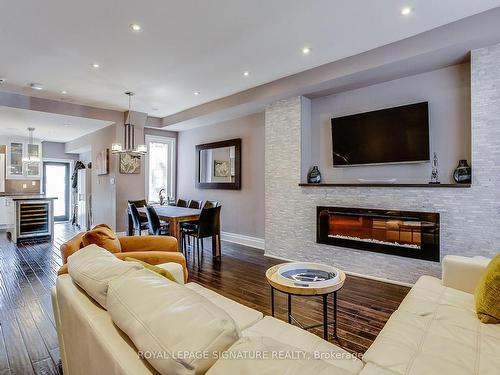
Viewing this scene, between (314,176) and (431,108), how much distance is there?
5.64 ft

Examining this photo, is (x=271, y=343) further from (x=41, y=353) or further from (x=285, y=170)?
(x=285, y=170)

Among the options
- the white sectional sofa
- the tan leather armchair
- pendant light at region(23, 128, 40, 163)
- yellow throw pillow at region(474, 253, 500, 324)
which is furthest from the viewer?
pendant light at region(23, 128, 40, 163)

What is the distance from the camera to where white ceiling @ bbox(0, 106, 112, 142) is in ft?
18.0

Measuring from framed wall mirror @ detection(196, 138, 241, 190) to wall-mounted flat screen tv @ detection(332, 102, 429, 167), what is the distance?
7.31 feet

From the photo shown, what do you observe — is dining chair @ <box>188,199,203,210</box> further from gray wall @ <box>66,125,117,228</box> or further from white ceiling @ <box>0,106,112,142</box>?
white ceiling @ <box>0,106,112,142</box>

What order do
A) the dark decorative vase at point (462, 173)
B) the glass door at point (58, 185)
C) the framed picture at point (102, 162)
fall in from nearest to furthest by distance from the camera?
the dark decorative vase at point (462, 173), the framed picture at point (102, 162), the glass door at point (58, 185)

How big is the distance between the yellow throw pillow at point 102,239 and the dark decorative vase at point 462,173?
3.57 metres

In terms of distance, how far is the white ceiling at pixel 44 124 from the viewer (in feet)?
18.0

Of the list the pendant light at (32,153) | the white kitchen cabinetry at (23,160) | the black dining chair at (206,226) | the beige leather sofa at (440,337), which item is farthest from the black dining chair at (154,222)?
the pendant light at (32,153)

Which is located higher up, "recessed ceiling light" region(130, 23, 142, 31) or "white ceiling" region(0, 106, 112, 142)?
"recessed ceiling light" region(130, 23, 142, 31)

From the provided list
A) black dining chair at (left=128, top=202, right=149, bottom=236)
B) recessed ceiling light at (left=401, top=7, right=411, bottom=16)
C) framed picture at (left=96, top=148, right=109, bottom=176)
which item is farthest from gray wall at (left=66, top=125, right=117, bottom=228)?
recessed ceiling light at (left=401, top=7, right=411, bottom=16)

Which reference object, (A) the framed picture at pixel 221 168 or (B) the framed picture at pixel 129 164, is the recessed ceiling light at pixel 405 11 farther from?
(B) the framed picture at pixel 129 164

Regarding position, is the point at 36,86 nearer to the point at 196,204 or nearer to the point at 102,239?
the point at 196,204

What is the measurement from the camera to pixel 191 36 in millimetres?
3148
